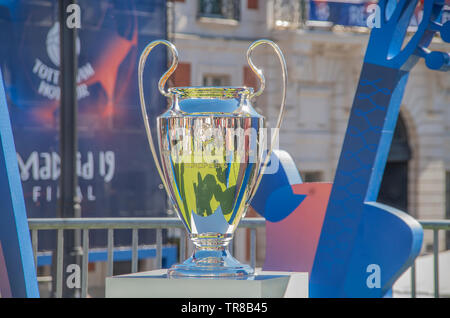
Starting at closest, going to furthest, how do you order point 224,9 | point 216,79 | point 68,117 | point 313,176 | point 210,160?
1. point 210,160
2. point 68,117
3. point 224,9
4. point 216,79
5. point 313,176

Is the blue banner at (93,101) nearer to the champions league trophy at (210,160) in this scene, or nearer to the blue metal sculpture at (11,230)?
the blue metal sculpture at (11,230)

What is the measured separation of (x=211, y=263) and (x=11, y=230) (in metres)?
1.18

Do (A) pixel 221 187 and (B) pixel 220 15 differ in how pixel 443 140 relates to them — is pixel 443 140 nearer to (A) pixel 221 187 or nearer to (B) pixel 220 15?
(B) pixel 220 15

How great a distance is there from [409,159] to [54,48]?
871 cm

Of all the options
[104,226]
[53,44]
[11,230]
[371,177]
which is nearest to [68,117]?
[104,226]

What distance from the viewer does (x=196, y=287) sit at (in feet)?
9.07

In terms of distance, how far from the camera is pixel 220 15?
1555 cm

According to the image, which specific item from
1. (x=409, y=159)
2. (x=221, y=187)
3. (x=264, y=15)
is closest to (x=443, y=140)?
(x=409, y=159)

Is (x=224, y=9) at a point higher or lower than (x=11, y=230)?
higher

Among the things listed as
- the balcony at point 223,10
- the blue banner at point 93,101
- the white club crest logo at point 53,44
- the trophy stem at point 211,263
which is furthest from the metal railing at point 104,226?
Result: the balcony at point 223,10

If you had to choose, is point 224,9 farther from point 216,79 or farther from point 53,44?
point 53,44

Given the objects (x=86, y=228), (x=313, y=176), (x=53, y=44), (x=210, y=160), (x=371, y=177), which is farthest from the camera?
(x=313, y=176)

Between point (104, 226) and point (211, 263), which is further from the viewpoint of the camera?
point (104, 226)

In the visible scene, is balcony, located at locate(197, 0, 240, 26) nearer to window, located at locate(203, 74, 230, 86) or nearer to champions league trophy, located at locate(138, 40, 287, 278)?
window, located at locate(203, 74, 230, 86)
